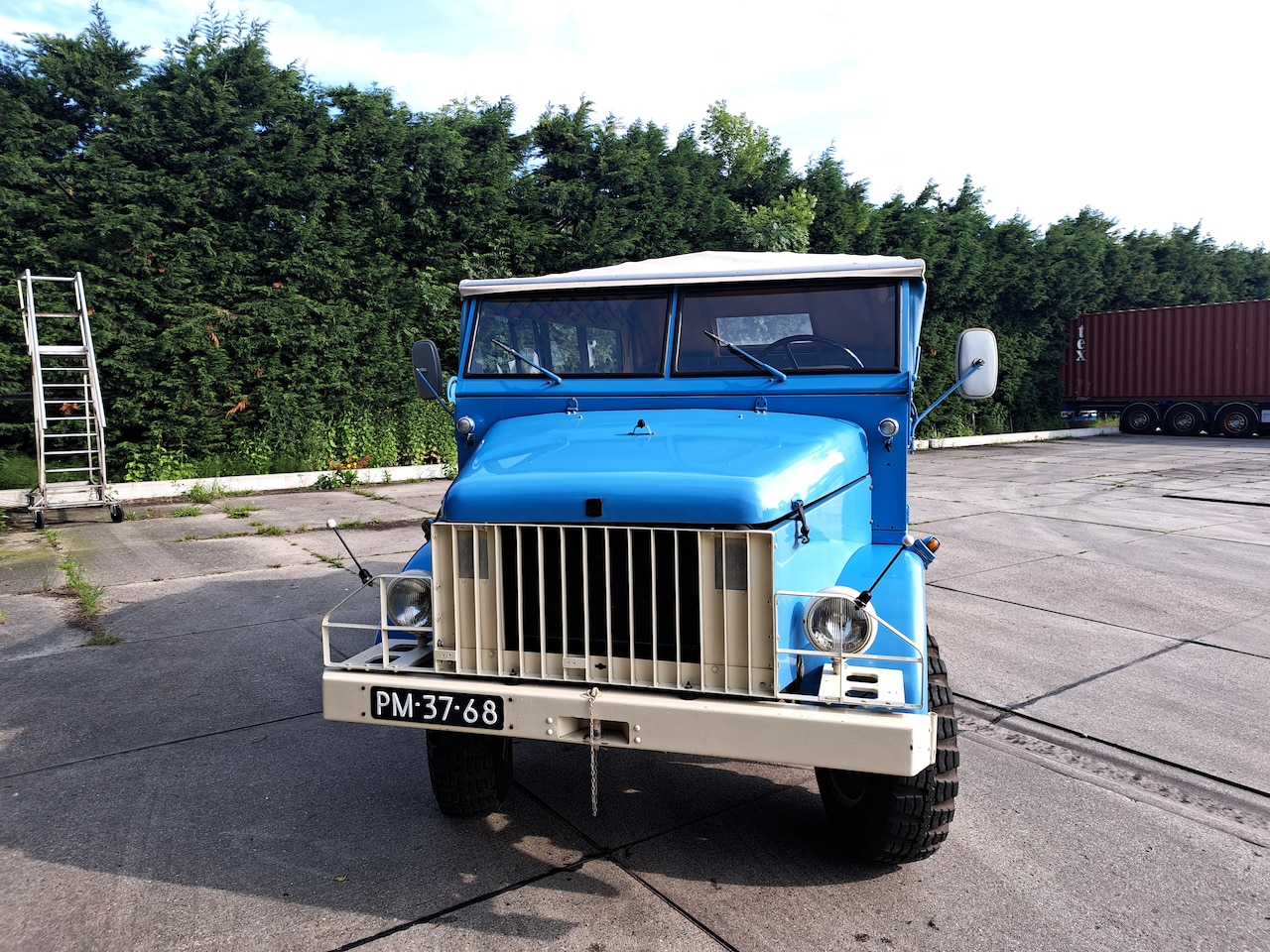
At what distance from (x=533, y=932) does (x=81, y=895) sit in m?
1.56

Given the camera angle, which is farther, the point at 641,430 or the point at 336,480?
the point at 336,480

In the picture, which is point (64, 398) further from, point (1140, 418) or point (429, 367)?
point (1140, 418)

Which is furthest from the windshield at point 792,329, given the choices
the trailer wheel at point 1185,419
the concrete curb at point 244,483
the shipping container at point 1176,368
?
the trailer wheel at point 1185,419

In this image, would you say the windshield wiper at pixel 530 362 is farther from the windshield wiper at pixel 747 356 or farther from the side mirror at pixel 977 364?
the side mirror at pixel 977 364

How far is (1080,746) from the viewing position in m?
4.11

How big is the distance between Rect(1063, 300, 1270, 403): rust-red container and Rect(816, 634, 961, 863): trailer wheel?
24241 mm

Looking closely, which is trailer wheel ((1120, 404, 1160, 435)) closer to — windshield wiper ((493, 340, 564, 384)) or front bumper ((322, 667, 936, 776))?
windshield wiper ((493, 340, 564, 384))

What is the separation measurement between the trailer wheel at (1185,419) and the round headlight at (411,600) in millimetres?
26019

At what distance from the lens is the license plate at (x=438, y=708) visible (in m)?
2.81

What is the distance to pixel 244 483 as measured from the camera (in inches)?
507

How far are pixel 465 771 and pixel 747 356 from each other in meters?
2.13

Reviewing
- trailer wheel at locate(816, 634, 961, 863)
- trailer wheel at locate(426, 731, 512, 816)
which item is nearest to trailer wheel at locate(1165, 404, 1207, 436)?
trailer wheel at locate(816, 634, 961, 863)

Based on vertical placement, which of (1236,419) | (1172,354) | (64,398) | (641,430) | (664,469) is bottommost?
(1236,419)

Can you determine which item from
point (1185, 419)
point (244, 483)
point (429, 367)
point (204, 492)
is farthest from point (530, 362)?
point (1185, 419)
